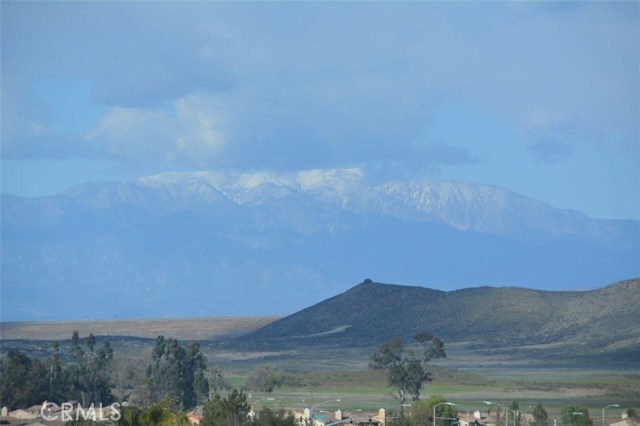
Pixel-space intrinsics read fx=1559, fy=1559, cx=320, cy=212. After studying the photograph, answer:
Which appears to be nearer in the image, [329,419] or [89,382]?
[329,419]

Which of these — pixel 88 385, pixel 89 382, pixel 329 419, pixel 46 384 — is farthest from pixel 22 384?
pixel 329 419

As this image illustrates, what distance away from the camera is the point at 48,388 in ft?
446

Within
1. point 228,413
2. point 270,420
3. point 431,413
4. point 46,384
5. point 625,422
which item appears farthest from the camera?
point 46,384

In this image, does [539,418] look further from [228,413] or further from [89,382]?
[89,382]

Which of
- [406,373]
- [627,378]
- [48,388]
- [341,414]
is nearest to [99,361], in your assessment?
[48,388]

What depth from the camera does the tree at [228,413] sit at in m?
93.2

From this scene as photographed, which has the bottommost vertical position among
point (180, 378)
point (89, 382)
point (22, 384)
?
point (22, 384)

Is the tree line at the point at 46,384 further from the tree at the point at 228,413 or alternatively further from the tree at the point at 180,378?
the tree at the point at 228,413

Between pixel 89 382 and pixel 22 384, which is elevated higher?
pixel 89 382

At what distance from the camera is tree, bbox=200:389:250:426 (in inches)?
3671

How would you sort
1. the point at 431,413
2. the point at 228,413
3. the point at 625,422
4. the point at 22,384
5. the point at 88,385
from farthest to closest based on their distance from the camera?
the point at 88,385
the point at 22,384
the point at 625,422
the point at 431,413
the point at 228,413

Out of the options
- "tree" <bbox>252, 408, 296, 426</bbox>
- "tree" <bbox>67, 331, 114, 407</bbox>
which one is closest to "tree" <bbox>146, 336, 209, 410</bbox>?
"tree" <bbox>67, 331, 114, 407</bbox>

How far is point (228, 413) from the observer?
9419 cm

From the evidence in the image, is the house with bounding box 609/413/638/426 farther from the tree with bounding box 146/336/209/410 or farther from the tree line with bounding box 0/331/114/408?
the tree line with bounding box 0/331/114/408
